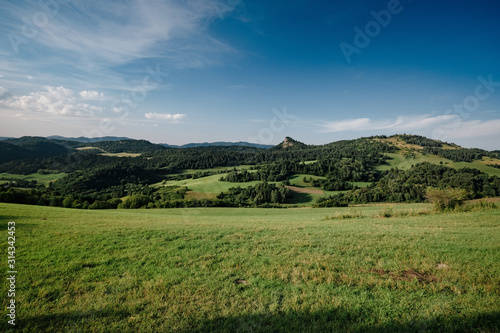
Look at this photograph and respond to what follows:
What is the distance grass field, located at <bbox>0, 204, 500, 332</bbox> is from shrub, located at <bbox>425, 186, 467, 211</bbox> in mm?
14353

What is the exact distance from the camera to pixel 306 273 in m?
7.79

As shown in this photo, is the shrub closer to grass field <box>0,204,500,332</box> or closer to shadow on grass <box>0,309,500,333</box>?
grass field <box>0,204,500,332</box>

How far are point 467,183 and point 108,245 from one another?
112181 mm

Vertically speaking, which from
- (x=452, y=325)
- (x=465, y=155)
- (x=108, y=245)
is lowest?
(x=108, y=245)

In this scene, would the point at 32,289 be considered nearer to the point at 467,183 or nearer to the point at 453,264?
the point at 453,264

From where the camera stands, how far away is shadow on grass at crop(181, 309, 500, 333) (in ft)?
15.7

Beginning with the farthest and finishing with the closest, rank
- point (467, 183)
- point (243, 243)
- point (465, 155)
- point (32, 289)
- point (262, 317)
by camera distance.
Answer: point (465, 155) → point (467, 183) → point (243, 243) → point (32, 289) → point (262, 317)

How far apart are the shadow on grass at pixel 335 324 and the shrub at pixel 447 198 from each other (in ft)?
76.4

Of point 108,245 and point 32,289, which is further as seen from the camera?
point 108,245

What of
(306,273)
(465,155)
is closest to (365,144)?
(465,155)

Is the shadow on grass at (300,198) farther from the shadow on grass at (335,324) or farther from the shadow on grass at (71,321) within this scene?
the shadow on grass at (71,321)

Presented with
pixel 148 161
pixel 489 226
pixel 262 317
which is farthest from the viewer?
pixel 148 161

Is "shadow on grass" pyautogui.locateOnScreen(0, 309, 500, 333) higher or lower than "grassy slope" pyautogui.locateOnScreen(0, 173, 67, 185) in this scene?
higher

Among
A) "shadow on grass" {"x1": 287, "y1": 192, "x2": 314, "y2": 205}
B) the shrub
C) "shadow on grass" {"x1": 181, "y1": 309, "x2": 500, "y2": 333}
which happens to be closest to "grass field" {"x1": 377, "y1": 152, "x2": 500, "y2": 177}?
"shadow on grass" {"x1": 287, "y1": 192, "x2": 314, "y2": 205}
